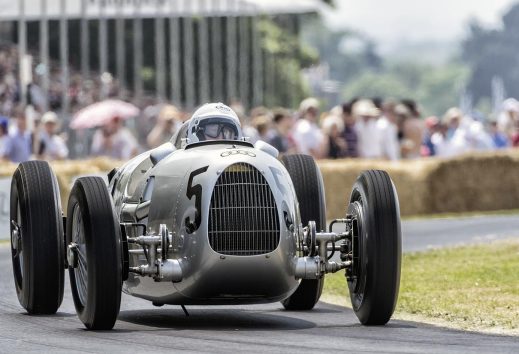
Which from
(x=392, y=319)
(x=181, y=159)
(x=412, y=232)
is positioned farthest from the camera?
(x=412, y=232)

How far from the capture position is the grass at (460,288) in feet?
37.7

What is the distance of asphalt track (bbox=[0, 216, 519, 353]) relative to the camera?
9195 millimetres

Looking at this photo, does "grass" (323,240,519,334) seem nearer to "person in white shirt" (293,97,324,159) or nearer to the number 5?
the number 5

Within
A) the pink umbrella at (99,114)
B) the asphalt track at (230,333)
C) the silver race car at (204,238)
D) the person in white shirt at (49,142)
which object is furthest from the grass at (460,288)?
the pink umbrella at (99,114)

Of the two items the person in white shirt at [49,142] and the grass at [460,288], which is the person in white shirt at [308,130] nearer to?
the person in white shirt at [49,142]

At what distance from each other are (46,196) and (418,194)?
55.5ft

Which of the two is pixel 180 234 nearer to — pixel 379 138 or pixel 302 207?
pixel 302 207

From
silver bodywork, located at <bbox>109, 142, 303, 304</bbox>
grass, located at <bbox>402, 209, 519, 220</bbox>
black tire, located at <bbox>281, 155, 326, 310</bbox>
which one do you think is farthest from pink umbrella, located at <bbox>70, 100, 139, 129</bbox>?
silver bodywork, located at <bbox>109, 142, 303, 304</bbox>

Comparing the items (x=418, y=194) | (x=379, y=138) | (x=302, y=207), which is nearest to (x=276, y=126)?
(x=379, y=138)

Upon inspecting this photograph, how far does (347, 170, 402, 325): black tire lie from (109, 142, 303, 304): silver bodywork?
461mm

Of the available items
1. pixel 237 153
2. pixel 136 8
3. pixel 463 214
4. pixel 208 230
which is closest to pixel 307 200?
pixel 237 153

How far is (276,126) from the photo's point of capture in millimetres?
24359

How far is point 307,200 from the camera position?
1171cm

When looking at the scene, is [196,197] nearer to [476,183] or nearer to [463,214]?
[463,214]
